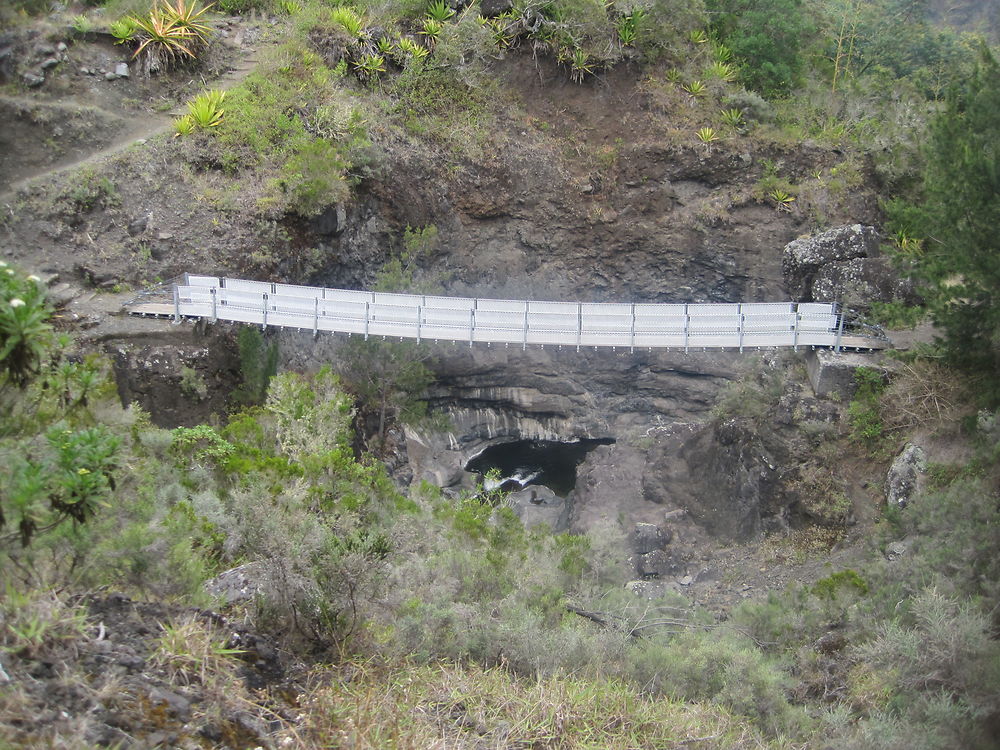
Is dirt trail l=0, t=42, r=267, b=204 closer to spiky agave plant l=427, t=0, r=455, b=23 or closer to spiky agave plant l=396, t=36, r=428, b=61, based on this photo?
spiky agave plant l=396, t=36, r=428, b=61

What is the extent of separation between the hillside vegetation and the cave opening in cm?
359

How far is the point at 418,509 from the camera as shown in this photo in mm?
12039

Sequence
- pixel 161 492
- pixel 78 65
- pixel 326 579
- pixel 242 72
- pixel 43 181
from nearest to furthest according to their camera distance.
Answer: pixel 326 579 < pixel 161 492 < pixel 43 181 < pixel 78 65 < pixel 242 72

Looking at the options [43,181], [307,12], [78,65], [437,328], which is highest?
[307,12]

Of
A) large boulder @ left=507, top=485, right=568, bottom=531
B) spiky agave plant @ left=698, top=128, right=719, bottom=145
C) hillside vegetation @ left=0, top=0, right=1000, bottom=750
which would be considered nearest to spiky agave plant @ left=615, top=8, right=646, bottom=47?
hillside vegetation @ left=0, top=0, right=1000, bottom=750

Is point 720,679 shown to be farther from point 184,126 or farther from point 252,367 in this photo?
point 184,126

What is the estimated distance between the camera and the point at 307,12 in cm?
2388

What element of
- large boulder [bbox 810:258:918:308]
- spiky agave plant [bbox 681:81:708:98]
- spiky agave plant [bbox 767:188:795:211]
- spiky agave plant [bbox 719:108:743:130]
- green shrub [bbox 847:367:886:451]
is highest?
spiky agave plant [bbox 681:81:708:98]

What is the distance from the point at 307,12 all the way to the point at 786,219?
15755 mm

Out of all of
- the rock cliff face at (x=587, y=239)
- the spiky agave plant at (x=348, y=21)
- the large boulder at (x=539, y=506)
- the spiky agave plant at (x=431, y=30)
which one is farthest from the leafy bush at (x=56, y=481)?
the spiky agave plant at (x=431, y=30)

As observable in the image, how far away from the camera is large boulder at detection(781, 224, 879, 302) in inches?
747

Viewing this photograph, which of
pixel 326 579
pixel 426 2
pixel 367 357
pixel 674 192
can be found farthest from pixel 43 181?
pixel 674 192

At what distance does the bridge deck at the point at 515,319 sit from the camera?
1738cm

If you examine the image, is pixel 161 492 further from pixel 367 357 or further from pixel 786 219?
pixel 786 219
